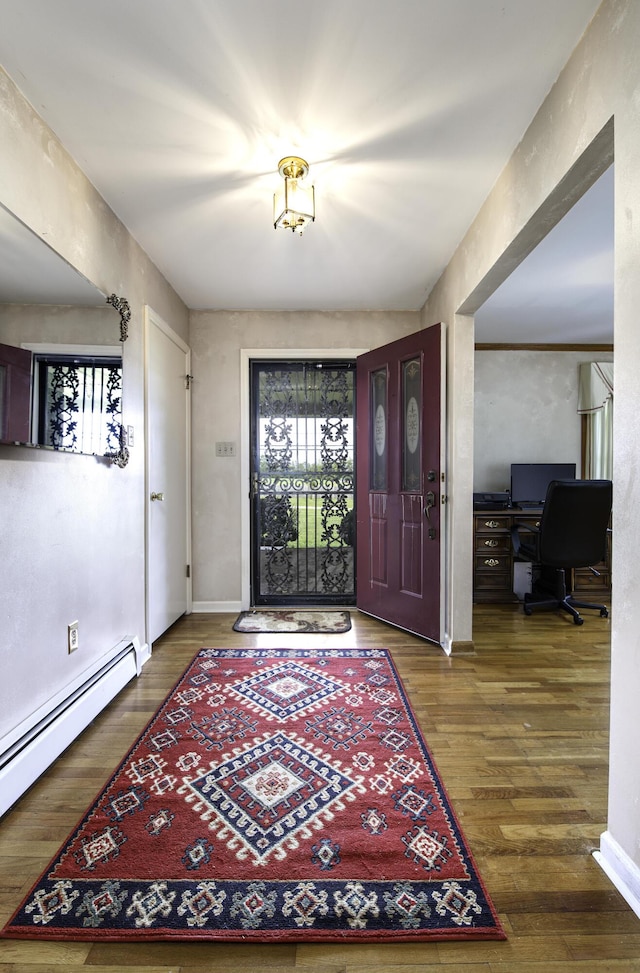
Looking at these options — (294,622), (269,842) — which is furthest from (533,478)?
(269,842)

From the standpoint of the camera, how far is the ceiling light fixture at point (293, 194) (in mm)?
1906

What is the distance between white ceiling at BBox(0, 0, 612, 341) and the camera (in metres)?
1.32

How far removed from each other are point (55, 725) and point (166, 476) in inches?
68.5

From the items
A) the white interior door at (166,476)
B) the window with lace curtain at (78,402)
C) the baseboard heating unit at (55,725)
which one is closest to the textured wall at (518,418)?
the white interior door at (166,476)

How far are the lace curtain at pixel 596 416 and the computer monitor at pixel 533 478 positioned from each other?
1.12 feet

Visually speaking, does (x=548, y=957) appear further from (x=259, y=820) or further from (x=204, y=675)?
(x=204, y=675)

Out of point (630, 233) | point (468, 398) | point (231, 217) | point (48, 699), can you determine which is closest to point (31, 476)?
point (48, 699)

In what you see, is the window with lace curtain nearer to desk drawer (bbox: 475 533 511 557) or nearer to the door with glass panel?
the door with glass panel

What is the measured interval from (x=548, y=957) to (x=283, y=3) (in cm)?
258

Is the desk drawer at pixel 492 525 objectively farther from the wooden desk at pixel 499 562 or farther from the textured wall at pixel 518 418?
the textured wall at pixel 518 418

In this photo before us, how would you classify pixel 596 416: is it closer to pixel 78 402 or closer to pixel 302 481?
pixel 302 481

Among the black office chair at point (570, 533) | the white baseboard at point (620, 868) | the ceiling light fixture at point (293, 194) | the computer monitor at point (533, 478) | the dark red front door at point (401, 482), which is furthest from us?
the computer monitor at point (533, 478)

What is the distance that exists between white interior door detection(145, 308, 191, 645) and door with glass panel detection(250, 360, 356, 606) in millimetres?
587

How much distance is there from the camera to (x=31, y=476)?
172 cm
